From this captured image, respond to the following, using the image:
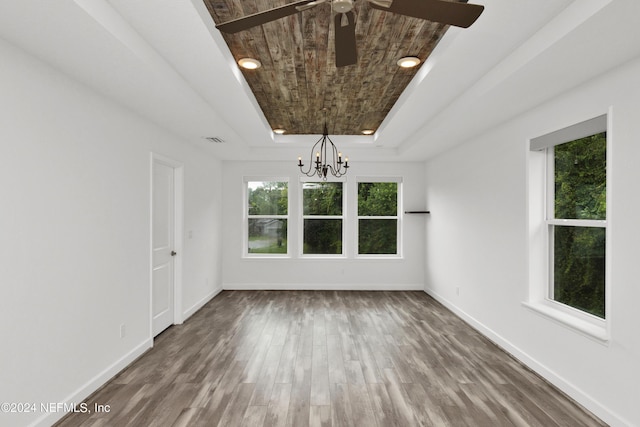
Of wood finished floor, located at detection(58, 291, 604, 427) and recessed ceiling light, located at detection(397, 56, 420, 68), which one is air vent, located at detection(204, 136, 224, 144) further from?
recessed ceiling light, located at detection(397, 56, 420, 68)

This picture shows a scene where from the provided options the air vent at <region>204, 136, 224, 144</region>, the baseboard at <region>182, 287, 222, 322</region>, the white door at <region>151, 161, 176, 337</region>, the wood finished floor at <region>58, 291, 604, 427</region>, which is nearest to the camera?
the wood finished floor at <region>58, 291, 604, 427</region>

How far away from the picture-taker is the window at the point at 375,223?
6512 mm

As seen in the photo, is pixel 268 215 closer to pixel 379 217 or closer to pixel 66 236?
pixel 379 217

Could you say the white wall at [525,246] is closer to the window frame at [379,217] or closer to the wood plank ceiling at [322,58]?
the window frame at [379,217]

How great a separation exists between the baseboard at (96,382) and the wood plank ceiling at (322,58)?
285 cm

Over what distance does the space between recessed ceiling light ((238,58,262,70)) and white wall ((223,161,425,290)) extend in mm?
3432

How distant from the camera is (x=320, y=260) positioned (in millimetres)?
6395

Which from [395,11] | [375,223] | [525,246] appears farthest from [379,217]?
[395,11]

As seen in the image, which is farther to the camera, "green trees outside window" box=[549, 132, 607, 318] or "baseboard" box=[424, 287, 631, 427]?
"green trees outside window" box=[549, 132, 607, 318]

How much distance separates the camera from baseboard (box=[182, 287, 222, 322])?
4.59 metres

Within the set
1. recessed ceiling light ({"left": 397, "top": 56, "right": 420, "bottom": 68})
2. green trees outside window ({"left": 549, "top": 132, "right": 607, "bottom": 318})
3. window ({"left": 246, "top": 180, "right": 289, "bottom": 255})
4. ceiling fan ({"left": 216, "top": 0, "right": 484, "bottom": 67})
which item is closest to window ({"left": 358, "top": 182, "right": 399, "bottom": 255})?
window ({"left": 246, "top": 180, "right": 289, "bottom": 255})

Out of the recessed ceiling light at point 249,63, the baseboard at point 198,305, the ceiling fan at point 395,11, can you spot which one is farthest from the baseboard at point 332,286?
the ceiling fan at point 395,11

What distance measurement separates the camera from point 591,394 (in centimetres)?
248

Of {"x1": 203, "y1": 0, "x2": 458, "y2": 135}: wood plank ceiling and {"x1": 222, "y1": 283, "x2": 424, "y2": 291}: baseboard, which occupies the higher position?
{"x1": 203, "y1": 0, "x2": 458, "y2": 135}: wood plank ceiling
